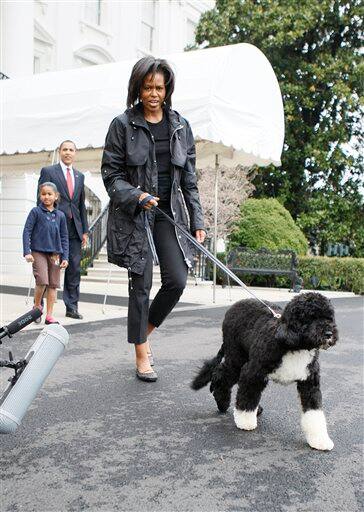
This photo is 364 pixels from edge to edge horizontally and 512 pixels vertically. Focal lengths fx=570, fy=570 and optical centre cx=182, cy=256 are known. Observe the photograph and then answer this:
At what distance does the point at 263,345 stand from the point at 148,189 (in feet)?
4.83

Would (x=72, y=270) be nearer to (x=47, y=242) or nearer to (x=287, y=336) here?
(x=47, y=242)

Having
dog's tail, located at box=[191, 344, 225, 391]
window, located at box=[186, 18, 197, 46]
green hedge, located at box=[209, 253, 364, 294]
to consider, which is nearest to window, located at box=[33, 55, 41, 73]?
window, located at box=[186, 18, 197, 46]

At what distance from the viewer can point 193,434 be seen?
2.99 metres

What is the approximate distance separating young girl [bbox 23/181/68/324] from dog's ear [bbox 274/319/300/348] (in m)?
3.93

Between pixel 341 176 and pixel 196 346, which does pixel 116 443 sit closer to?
pixel 196 346

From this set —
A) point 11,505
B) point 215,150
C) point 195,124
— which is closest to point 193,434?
point 11,505

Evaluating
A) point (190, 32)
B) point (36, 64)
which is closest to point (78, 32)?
point (36, 64)

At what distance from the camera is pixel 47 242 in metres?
6.25

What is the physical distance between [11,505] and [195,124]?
19.8ft

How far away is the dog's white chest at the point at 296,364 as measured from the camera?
2.74 metres

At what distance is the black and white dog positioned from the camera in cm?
263

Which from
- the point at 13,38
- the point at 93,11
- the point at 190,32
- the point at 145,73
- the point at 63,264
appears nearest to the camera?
the point at 145,73

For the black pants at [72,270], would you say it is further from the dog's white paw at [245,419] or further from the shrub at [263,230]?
the shrub at [263,230]

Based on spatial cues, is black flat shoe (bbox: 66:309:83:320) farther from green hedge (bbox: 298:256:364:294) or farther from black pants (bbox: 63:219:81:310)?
green hedge (bbox: 298:256:364:294)
